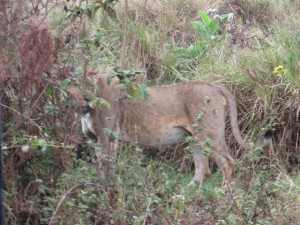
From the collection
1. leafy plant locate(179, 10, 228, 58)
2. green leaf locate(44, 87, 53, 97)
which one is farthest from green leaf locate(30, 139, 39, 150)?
leafy plant locate(179, 10, 228, 58)

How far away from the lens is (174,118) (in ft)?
29.5

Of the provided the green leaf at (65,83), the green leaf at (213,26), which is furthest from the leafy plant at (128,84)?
the green leaf at (213,26)

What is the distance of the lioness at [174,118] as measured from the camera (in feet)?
28.5

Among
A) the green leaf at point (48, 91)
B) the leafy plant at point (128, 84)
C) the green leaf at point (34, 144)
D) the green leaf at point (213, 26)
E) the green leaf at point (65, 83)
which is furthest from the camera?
the green leaf at point (213, 26)

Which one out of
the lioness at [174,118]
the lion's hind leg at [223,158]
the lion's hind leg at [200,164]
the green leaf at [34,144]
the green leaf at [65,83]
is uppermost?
the green leaf at [65,83]

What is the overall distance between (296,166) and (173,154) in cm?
132

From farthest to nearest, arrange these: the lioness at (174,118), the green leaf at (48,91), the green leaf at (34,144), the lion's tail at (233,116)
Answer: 1. the lion's tail at (233,116)
2. the lioness at (174,118)
3. the green leaf at (48,91)
4. the green leaf at (34,144)

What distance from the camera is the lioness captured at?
8.67 metres

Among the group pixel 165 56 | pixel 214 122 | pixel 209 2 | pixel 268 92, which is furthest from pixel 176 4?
pixel 214 122

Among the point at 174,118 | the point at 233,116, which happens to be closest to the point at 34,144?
the point at 174,118

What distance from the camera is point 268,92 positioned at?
958 centimetres

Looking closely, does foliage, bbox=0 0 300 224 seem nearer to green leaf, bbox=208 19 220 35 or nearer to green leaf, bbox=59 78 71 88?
green leaf, bbox=59 78 71 88

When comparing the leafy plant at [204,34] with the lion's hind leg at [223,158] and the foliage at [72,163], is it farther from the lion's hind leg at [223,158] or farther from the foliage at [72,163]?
the foliage at [72,163]

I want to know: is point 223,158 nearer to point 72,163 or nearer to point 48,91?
point 72,163
